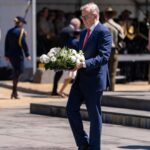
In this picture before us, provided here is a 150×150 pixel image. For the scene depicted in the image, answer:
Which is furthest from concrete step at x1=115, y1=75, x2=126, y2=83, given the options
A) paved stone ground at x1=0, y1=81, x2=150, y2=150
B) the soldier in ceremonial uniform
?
paved stone ground at x1=0, y1=81, x2=150, y2=150

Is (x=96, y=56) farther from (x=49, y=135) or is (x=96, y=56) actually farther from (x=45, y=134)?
(x=45, y=134)

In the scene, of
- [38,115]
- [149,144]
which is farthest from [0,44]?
[149,144]

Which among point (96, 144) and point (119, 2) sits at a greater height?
point (119, 2)

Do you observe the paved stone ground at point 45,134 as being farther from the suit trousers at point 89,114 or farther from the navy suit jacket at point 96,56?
the navy suit jacket at point 96,56

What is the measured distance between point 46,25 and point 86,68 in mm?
13514

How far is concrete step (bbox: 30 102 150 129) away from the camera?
12.8 meters

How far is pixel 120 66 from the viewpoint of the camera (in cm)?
2359

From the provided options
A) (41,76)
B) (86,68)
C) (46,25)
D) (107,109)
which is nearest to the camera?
(86,68)

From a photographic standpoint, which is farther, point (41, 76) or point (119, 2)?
point (119, 2)

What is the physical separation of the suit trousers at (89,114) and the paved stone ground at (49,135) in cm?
110

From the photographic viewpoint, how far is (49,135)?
12.0m

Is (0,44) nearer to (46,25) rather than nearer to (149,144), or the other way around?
(46,25)

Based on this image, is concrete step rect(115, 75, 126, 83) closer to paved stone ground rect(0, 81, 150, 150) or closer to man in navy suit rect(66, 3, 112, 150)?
paved stone ground rect(0, 81, 150, 150)

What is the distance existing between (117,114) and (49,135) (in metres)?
1.73
